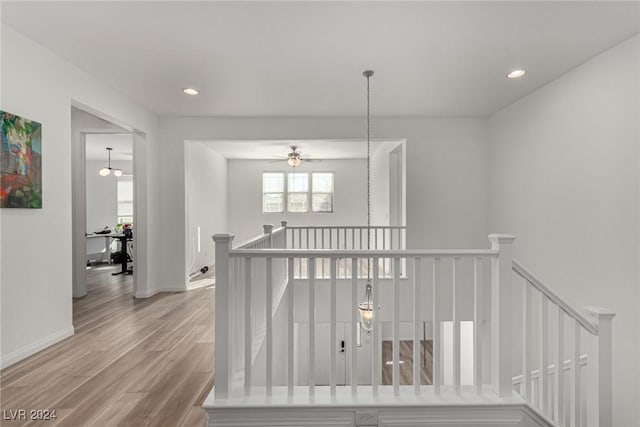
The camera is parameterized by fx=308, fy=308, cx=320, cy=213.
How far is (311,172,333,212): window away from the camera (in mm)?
8398

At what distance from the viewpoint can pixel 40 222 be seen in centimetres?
275

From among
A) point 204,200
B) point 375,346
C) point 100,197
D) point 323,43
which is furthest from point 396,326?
point 100,197

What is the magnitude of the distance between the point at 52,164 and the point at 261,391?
2828 millimetres

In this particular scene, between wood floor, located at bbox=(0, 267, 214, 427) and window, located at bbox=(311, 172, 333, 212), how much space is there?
4959 mm

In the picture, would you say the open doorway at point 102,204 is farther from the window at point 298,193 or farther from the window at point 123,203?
the window at point 298,193

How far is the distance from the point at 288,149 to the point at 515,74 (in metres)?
4.58

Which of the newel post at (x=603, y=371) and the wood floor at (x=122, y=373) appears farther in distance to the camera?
the wood floor at (x=122, y=373)

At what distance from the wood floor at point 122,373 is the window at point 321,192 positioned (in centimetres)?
496

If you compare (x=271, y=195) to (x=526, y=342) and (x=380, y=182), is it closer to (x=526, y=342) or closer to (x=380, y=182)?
(x=380, y=182)

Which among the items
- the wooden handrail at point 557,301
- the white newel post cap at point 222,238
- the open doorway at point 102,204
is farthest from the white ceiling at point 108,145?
the wooden handrail at point 557,301

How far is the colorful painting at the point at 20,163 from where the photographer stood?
A: 2.43 m

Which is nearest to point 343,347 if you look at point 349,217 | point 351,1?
point 349,217

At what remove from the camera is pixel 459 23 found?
2.42 meters

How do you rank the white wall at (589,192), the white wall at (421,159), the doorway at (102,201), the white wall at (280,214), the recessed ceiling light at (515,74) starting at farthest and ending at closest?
the white wall at (280,214) → the white wall at (421,159) → the doorway at (102,201) → the recessed ceiling light at (515,74) → the white wall at (589,192)
